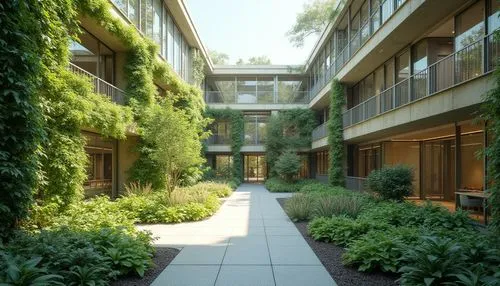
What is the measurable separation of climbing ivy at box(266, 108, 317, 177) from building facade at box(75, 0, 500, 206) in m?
1.77

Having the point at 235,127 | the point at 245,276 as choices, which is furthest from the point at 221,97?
the point at 245,276

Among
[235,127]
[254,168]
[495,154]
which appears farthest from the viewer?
[254,168]

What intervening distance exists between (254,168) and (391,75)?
908 inches

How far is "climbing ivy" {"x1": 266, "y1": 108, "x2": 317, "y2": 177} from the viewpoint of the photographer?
31.5 meters

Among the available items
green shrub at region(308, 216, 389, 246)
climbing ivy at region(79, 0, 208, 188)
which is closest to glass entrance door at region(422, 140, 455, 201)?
green shrub at region(308, 216, 389, 246)

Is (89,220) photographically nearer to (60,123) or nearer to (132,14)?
(60,123)

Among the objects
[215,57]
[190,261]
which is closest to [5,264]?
[190,261]

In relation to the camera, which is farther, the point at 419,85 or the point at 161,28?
the point at 161,28

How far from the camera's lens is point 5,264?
4699 mm

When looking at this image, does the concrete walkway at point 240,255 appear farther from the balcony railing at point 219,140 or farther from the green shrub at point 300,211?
the balcony railing at point 219,140

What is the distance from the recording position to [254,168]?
39.0m

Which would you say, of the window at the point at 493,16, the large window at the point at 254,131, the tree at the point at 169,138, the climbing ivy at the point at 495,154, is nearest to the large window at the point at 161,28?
the tree at the point at 169,138

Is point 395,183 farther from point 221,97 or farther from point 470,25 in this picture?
point 221,97

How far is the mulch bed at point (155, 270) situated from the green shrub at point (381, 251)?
126 inches
